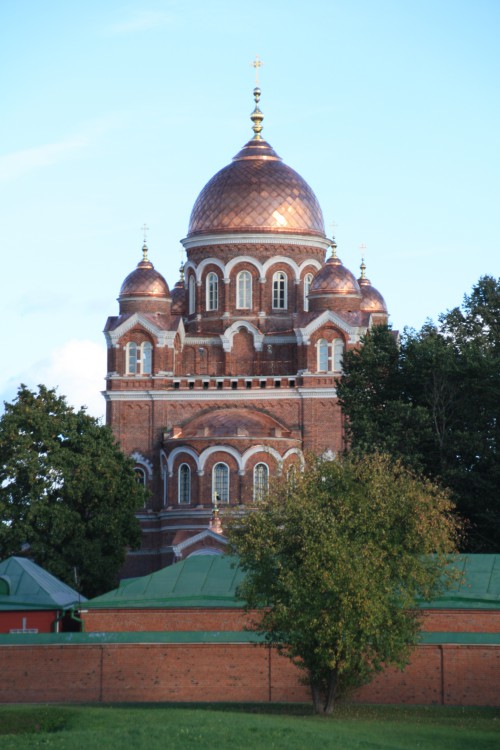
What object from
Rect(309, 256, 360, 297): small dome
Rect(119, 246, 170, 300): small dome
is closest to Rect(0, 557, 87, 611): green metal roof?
Rect(119, 246, 170, 300): small dome

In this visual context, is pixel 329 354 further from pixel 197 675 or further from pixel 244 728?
pixel 244 728

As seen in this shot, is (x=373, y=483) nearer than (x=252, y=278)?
Yes

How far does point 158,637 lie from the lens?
41.3 m

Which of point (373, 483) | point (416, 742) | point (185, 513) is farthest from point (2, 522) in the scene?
point (416, 742)

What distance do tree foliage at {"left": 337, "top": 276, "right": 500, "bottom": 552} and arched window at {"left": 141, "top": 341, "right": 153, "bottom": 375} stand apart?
15.6 meters

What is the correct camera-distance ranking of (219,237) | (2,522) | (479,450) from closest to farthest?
(479,450) < (2,522) < (219,237)

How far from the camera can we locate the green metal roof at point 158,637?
40188 mm

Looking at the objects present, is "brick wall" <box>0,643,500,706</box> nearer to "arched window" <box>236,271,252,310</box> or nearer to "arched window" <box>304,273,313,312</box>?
"arched window" <box>236,271,252,310</box>

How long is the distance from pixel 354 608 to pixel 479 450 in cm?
1556

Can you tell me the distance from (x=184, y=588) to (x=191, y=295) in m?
29.7

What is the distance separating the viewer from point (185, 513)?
2569 inches

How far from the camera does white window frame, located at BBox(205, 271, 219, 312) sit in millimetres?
71875

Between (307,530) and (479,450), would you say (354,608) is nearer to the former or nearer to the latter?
(307,530)

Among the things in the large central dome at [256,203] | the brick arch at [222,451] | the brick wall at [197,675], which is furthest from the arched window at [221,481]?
the brick wall at [197,675]
